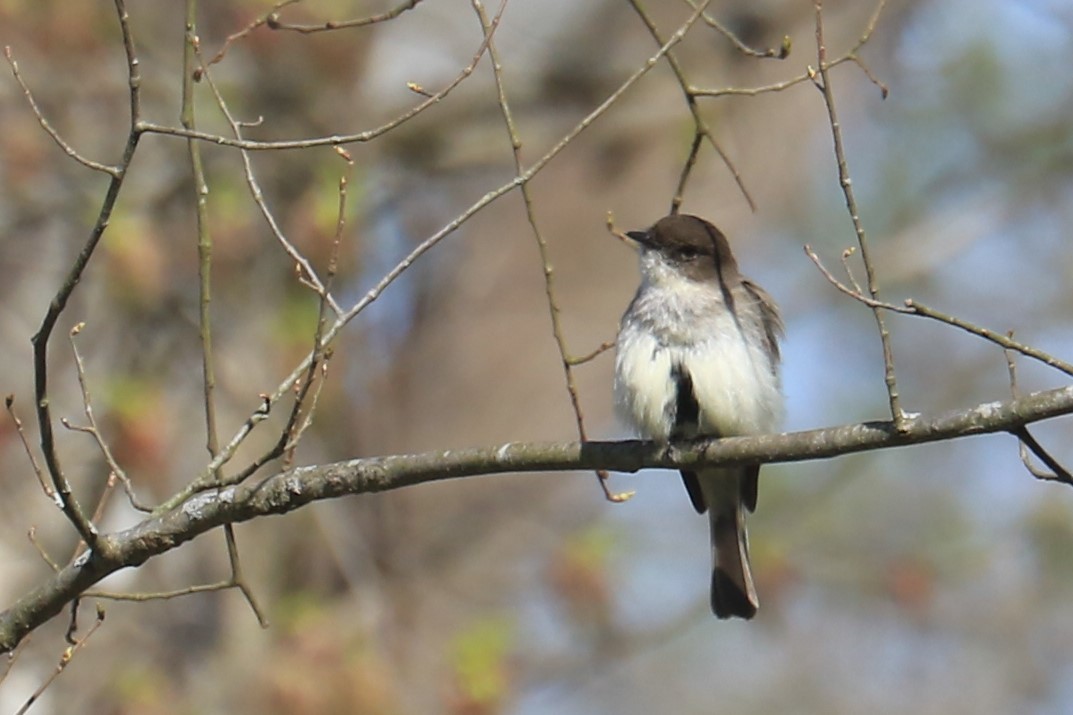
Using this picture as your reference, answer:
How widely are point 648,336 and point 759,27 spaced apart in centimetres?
411

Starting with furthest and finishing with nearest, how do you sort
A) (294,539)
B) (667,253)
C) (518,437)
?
(518,437)
(294,539)
(667,253)

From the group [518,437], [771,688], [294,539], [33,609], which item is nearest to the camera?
[33,609]

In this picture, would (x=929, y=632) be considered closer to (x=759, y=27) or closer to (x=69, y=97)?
(x=759, y=27)

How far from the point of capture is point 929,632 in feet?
33.0

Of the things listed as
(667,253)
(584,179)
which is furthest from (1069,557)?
(667,253)

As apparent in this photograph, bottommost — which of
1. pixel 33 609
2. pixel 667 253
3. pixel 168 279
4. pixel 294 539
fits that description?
pixel 33 609

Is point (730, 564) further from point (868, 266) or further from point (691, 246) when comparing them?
point (868, 266)

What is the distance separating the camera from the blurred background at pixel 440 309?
729cm

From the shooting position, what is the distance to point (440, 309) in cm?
918

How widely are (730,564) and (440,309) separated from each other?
3994mm

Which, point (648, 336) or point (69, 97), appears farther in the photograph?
point (69, 97)

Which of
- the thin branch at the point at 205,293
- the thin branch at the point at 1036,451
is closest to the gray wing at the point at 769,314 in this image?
the thin branch at the point at 1036,451

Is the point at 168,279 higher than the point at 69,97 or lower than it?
lower

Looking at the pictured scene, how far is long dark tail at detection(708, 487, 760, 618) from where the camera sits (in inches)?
215
